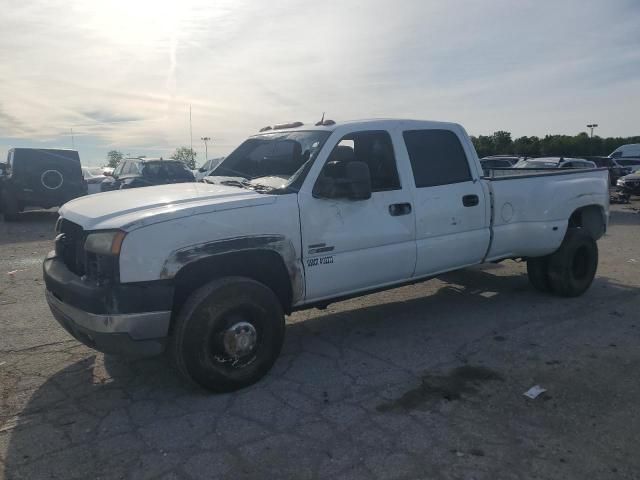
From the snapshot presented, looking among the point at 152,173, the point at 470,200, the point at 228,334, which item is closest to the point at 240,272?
the point at 228,334

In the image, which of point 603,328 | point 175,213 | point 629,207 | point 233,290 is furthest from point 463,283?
point 629,207

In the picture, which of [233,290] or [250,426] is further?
[233,290]

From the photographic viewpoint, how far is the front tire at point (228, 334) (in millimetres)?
3578

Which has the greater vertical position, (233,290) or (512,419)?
(233,290)

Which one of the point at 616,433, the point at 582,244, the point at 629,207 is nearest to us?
the point at 616,433

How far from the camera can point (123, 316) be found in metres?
3.36

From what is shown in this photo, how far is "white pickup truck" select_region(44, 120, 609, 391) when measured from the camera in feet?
11.3

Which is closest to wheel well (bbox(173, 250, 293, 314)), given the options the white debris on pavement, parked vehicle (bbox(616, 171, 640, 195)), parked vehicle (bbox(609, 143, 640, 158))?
the white debris on pavement

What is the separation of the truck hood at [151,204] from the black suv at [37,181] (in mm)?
11025

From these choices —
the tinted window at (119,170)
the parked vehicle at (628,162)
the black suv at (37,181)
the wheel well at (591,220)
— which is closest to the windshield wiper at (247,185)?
the wheel well at (591,220)

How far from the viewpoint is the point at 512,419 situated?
3.42 metres

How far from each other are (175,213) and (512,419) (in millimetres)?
2563

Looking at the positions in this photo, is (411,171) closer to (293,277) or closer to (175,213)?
(293,277)

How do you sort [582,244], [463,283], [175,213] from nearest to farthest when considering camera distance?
[175,213] < [582,244] < [463,283]
